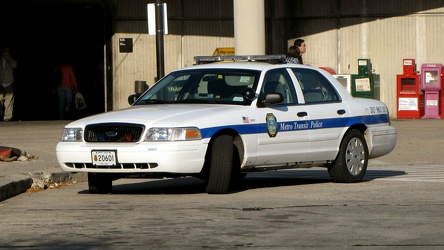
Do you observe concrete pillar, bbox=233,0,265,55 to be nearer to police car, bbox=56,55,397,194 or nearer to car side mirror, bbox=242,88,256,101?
police car, bbox=56,55,397,194

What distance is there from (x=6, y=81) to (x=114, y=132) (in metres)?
16.5

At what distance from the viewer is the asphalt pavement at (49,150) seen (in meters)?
14.0

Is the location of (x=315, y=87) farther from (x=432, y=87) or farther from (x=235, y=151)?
(x=432, y=87)

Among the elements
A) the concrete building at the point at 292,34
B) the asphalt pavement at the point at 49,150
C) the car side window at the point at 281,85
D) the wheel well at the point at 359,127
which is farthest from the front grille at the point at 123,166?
the concrete building at the point at 292,34

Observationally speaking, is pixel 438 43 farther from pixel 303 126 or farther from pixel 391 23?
pixel 303 126

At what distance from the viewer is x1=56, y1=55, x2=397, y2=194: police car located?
11.8 metres

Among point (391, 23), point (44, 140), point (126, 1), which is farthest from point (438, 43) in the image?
point (44, 140)

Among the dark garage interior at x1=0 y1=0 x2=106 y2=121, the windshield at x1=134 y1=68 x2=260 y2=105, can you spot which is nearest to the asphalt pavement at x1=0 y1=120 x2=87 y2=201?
the windshield at x1=134 y1=68 x2=260 y2=105

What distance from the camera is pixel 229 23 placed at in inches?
1148

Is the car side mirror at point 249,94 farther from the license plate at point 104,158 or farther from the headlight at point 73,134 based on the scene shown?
the headlight at point 73,134

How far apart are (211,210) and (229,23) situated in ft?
61.5

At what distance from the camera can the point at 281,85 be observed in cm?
1342

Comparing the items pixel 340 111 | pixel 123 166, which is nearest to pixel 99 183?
pixel 123 166

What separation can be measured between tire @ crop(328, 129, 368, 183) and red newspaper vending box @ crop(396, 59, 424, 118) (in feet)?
44.7
